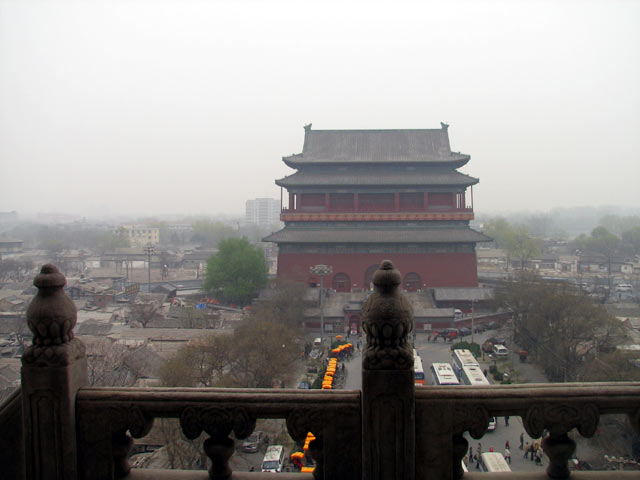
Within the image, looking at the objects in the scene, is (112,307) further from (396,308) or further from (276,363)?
(396,308)

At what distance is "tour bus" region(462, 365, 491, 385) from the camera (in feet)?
49.6

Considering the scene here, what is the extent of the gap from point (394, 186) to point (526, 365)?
540 inches

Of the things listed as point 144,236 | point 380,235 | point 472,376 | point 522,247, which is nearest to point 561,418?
point 472,376

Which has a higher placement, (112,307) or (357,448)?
(357,448)

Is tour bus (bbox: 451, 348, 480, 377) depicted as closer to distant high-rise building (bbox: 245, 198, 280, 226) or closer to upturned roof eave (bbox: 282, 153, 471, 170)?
upturned roof eave (bbox: 282, 153, 471, 170)

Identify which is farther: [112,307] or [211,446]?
[112,307]

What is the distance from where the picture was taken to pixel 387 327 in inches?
95.3

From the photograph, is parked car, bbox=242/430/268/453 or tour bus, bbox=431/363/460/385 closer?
parked car, bbox=242/430/268/453

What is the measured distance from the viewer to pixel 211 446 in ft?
8.66

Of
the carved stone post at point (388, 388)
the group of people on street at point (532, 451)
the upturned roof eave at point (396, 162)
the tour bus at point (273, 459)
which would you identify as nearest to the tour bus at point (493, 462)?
the group of people on street at point (532, 451)

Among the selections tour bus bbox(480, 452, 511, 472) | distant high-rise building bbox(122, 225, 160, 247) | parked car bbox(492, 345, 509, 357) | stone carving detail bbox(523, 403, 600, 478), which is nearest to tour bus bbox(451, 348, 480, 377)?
parked car bbox(492, 345, 509, 357)

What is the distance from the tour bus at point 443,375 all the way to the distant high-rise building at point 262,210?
17140cm

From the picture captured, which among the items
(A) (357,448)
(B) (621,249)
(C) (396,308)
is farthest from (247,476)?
(B) (621,249)

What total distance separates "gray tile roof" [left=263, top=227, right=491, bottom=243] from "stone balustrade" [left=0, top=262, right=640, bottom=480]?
1014 inches
